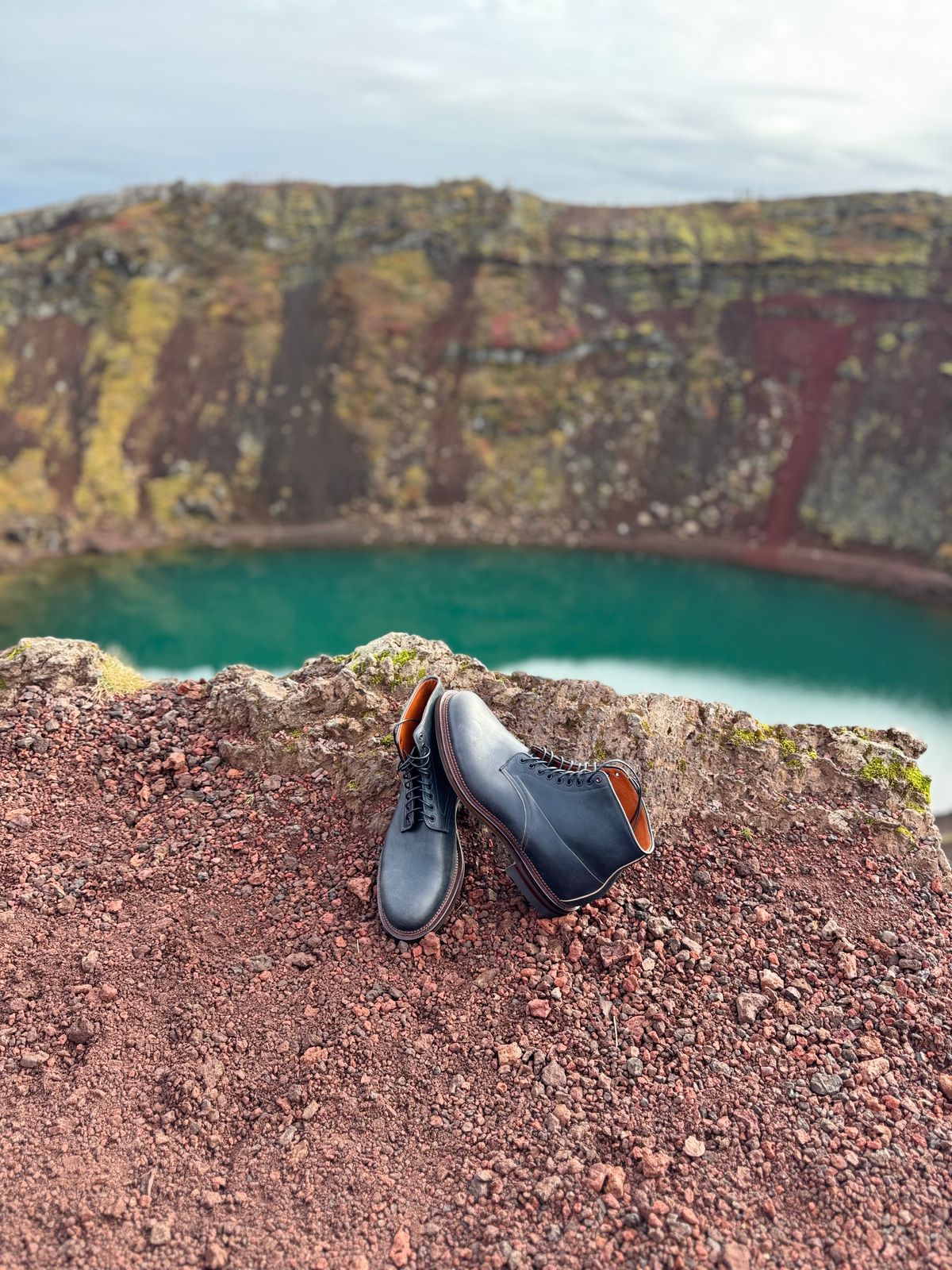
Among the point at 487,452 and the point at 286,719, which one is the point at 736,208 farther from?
the point at 286,719

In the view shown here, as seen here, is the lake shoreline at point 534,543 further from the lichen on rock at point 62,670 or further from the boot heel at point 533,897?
the boot heel at point 533,897

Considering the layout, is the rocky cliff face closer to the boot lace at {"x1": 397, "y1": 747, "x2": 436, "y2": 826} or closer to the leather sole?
the boot lace at {"x1": 397, "y1": 747, "x2": 436, "y2": 826}

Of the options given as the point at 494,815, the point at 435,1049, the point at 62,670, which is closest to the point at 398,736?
the point at 494,815

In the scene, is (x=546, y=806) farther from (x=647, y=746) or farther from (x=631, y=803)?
(x=647, y=746)

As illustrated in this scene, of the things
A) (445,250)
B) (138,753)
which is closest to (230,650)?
(138,753)

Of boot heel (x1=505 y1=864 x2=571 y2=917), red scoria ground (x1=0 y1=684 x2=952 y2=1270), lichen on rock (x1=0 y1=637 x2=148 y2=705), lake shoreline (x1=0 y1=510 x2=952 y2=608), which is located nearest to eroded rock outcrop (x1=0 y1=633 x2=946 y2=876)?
lichen on rock (x1=0 y1=637 x2=148 y2=705)

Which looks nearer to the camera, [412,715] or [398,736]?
[398,736]

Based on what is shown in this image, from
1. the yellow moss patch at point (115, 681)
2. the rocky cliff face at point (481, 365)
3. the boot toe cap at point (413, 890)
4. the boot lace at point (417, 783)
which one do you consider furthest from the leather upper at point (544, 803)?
the rocky cliff face at point (481, 365)
